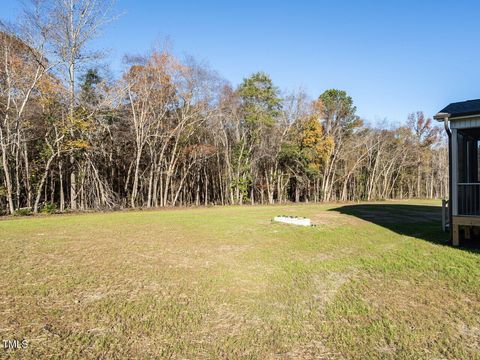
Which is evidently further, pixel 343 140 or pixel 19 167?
pixel 343 140

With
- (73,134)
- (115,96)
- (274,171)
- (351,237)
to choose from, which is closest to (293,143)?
(274,171)

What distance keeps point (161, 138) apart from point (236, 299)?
17208mm

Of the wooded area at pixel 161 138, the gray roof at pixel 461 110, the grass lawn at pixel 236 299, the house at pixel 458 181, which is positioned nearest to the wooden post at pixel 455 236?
the house at pixel 458 181

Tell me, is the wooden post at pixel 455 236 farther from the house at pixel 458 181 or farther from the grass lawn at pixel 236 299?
the grass lawn at pixel 236 299

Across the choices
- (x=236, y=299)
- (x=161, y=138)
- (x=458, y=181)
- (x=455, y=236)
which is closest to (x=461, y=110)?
(x=458, y=181)

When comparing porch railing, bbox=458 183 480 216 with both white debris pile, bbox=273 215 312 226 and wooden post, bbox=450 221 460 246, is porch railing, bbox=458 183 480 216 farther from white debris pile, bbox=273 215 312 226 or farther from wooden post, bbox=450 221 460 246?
white debris pile, bbox=273 215 312 226

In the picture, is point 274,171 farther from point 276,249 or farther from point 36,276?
point 36,276

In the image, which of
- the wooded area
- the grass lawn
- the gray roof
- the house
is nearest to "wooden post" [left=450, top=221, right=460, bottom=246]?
the house

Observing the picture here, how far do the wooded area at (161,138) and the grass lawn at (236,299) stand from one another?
9.48 metres

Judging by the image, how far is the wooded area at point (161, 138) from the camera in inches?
554

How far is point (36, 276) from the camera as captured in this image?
4402 millimetres

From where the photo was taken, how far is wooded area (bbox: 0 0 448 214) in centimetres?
1408

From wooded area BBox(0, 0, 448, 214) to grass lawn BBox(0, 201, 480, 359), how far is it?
9477mm

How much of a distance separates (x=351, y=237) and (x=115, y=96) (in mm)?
13945
